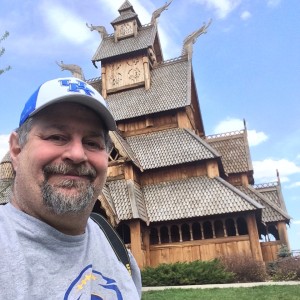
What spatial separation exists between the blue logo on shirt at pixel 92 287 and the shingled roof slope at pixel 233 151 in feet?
62.5

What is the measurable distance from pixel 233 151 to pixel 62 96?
2096 cm

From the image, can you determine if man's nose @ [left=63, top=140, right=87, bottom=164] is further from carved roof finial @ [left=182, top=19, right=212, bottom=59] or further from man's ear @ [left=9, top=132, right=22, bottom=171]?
carved roof finial @ [left=182, top=19, right=212, bottom=59]

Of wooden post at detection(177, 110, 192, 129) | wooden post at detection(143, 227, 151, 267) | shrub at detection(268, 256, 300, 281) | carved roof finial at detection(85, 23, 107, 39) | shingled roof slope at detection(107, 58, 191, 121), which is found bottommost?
shrub at detection(268, 256, 300, 281)

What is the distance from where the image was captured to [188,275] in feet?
38.4

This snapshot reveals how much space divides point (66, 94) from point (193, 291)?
9.19 metres

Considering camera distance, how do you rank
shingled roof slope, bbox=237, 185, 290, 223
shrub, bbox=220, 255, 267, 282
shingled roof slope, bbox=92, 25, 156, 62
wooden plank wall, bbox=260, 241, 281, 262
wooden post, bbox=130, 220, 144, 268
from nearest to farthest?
shrub, bbox=220, 255, 267, 282 → wooden post, bbox=130, 220, 144, 268 → wooden plank wall, bbox=260, 241, 281, 262 → shingled roof slope, bbox=237, 185, 290, 223 → shingled roof slope, bbox=92, 25, 156, 62

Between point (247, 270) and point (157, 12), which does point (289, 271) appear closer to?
point (247, 270)

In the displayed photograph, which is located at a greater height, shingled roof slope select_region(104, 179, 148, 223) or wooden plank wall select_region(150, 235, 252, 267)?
shingled roof slope select_region(104, 179, 148, 223)

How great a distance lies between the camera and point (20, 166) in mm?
1253

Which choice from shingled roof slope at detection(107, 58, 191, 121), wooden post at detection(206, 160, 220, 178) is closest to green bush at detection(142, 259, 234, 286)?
wooden post at detection(206, 160, 220, 178)

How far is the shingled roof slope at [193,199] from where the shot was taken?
45.7 feet

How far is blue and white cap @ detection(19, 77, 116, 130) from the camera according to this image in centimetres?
Answer: 124

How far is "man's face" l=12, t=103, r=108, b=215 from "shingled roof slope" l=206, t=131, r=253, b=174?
752 inches

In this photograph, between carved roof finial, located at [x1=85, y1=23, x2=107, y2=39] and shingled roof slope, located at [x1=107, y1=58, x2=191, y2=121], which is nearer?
shingled roof slope, located at [x1=107, y1=58, x2=191, y2=121]
